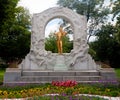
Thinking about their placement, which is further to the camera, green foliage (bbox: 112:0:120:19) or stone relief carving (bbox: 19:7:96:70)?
green foliage (bbox: 112:0:120:19)

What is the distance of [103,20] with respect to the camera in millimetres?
46188

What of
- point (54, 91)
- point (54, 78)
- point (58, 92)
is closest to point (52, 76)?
point (54, 78)

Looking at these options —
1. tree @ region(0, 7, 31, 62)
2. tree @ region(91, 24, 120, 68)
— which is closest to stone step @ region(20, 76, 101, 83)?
tree @ region(91, 24, 120, 68)

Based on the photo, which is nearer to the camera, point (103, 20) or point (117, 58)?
point (117, 58)

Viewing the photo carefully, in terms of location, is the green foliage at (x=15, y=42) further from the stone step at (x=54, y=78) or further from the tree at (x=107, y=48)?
the stone step at (x=54, y=78)

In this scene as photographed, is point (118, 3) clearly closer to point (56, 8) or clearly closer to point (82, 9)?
point (56, 8)

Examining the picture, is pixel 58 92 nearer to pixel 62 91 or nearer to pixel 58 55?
pixel 62 91

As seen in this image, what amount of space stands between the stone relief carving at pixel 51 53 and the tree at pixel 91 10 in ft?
66.5

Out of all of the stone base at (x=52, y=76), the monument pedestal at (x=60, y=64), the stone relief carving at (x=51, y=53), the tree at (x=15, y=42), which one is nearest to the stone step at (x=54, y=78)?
the stone base at (x=52, y=76)

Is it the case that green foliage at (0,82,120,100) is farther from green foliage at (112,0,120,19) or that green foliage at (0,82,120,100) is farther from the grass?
green foliage at (112,0,120,19)

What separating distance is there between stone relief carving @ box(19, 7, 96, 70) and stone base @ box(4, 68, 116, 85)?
6.40 feet

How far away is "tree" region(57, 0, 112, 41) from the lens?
44531mm

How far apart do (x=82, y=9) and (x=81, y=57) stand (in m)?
21.8

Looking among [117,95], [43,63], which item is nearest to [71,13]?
[43,63]
